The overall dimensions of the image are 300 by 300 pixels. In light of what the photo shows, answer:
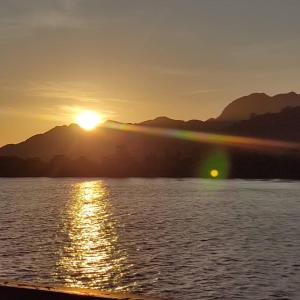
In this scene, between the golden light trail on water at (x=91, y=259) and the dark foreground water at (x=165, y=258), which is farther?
the golden light trail on water at (x=91, y=259)

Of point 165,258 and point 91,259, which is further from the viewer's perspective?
point 91,259

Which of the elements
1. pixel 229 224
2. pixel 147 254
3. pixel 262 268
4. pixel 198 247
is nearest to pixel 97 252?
pixel 147 254

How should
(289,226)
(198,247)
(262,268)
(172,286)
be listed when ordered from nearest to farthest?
(172,286) < (262,268) < (198,247) < (289,226)

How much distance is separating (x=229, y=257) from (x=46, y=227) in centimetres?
3473

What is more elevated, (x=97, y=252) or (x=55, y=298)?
(x=55, y=298)

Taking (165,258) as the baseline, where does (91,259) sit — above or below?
below

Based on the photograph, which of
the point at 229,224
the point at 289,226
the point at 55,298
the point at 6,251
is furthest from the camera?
the point at 229,224

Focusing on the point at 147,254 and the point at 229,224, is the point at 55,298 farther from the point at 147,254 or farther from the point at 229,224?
the point at 229,224

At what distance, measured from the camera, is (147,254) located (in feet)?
140

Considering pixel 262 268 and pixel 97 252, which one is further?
pixel 97 252

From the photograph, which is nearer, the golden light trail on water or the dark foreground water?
the dark foreground water

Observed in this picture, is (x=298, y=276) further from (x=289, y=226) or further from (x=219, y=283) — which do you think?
(x=289, y=226)

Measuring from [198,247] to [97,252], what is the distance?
355 inches

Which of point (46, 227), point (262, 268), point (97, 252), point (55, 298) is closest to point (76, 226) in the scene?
point (46, 227)
